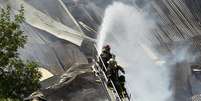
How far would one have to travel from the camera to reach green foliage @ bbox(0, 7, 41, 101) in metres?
18.7

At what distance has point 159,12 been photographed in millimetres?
38656

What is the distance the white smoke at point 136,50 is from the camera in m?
31.8

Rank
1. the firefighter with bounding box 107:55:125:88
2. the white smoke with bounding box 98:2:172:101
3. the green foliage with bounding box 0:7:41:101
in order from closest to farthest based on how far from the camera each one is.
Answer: the firefighter with bounding box 107:55:125:88 → the green foliage with bounding box 0:7:41:101 → the white smoke with bounding box 98:2:172:101

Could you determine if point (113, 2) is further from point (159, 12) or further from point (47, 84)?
point (47, 84)

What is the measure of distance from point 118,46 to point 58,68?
6881 mm

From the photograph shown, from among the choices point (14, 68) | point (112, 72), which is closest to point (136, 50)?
point (112, 72)

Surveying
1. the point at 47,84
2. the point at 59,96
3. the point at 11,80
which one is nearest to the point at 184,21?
the point at 47,84

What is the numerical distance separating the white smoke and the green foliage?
10812 mm

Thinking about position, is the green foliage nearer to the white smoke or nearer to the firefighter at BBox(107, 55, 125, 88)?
Answer: the firefighter at BBox(107, 55, 125, 88)

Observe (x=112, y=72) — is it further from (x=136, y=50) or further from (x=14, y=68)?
(x=136, y=50)

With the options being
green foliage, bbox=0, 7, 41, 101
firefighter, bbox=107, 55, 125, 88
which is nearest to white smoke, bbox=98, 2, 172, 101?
firefighter, bbox=107, 55, 125, 88

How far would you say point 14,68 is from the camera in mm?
19266

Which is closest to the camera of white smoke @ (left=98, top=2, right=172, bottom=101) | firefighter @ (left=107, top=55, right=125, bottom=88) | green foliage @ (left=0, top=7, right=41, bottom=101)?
firefighter @ (left=107, top=55, right=125, bottom=88)

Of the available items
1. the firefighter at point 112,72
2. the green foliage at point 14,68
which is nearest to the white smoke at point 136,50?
the firefighter at point 112,72
